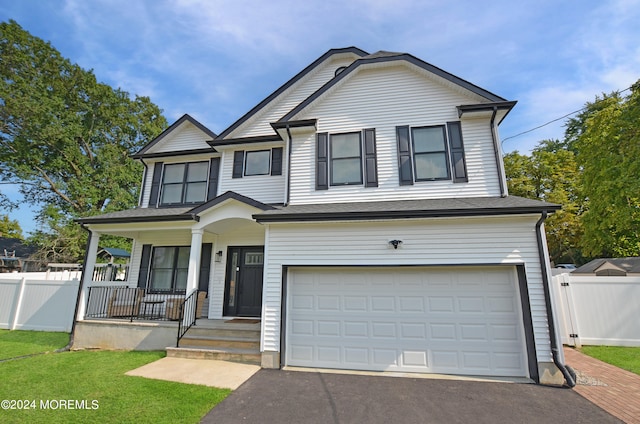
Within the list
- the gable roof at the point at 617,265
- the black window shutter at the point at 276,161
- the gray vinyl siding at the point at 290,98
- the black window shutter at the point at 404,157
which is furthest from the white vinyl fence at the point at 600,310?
the gray vinyl siding at the point at 290,98

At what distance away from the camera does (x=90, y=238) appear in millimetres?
8891

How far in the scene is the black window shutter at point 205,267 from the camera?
9.36m

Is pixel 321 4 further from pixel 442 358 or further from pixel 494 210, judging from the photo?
pixel 442 358

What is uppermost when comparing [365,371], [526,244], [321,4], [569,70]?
[321,4]

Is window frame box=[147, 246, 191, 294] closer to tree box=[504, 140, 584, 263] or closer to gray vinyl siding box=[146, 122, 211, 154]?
gray vinyl siding box=[146, 122, 211, 154]

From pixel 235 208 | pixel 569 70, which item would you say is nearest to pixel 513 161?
pixel 569 70

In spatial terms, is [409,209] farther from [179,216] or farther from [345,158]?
[179,216]

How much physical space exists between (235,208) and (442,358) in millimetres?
6299

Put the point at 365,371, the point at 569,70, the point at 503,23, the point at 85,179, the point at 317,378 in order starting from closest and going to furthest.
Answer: the point at 317,378
the point at 365,371
the point at 503,23
the point at 569,70
the point at 85,179

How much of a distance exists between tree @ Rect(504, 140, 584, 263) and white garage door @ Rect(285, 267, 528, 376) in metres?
16.7

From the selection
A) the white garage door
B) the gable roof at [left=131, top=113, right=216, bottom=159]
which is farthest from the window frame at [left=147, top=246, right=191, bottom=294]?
the white garage door

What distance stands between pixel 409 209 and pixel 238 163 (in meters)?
6.38

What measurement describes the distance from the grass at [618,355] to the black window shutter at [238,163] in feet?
37.3

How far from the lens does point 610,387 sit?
5215mm
